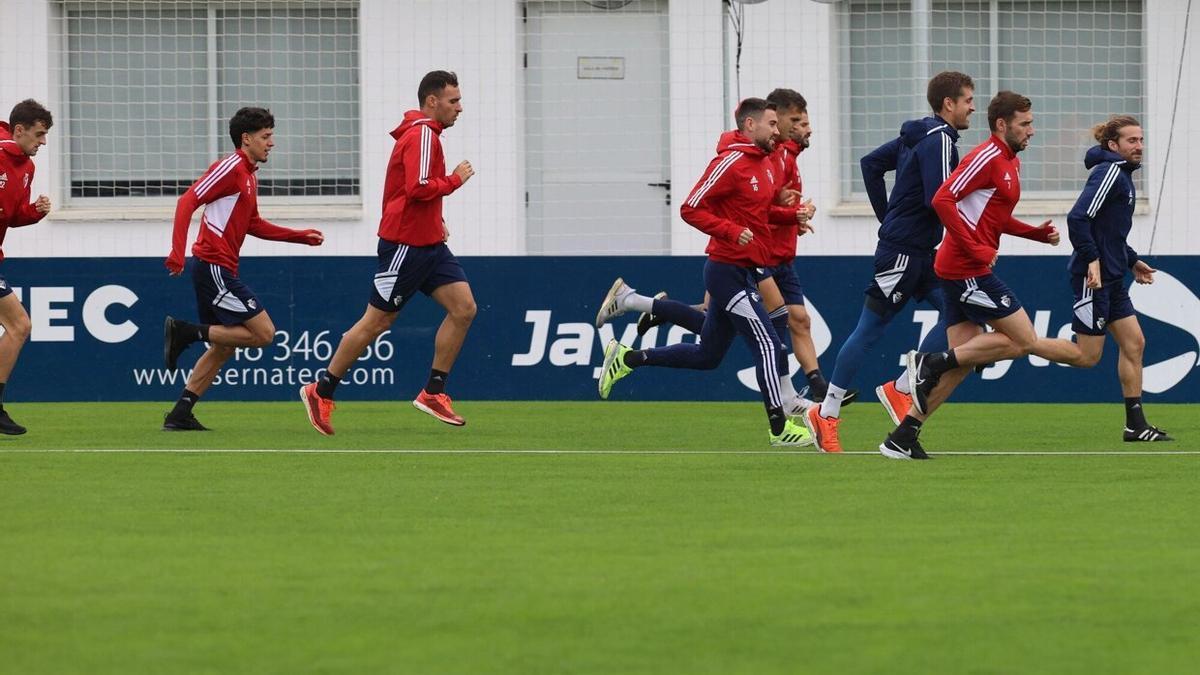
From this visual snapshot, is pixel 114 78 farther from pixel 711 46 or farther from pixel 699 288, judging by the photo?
pixel 699 288

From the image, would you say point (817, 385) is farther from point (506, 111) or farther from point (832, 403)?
point (506, 111)

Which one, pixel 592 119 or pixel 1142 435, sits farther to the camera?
pixel 592 119

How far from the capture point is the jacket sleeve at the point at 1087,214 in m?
11.0

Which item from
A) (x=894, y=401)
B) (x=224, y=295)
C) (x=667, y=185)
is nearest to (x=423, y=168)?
(x=224, y=295)

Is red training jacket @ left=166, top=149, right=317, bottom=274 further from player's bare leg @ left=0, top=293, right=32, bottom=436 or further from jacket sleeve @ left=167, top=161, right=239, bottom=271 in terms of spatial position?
player's bare leg @ left=0, top=293, right=32, bottom=436

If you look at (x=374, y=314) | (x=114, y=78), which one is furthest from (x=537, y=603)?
(x=114, y=78)

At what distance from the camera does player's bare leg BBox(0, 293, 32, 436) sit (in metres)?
11.7

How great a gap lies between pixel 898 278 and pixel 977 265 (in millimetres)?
1654

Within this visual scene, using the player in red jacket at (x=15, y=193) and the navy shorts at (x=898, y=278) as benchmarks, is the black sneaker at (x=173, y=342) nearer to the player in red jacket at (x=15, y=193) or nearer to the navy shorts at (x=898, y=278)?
the player in red jacket at (x=15, y=193)

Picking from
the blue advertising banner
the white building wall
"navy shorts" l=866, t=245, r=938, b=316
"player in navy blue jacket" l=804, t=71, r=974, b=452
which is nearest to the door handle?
the white building wall

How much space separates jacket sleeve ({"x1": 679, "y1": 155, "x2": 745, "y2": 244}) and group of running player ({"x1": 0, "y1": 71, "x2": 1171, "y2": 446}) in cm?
1

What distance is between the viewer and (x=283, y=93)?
61.9 feet

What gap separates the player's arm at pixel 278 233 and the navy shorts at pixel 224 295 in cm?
Answer: 36

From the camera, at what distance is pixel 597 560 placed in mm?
6488
